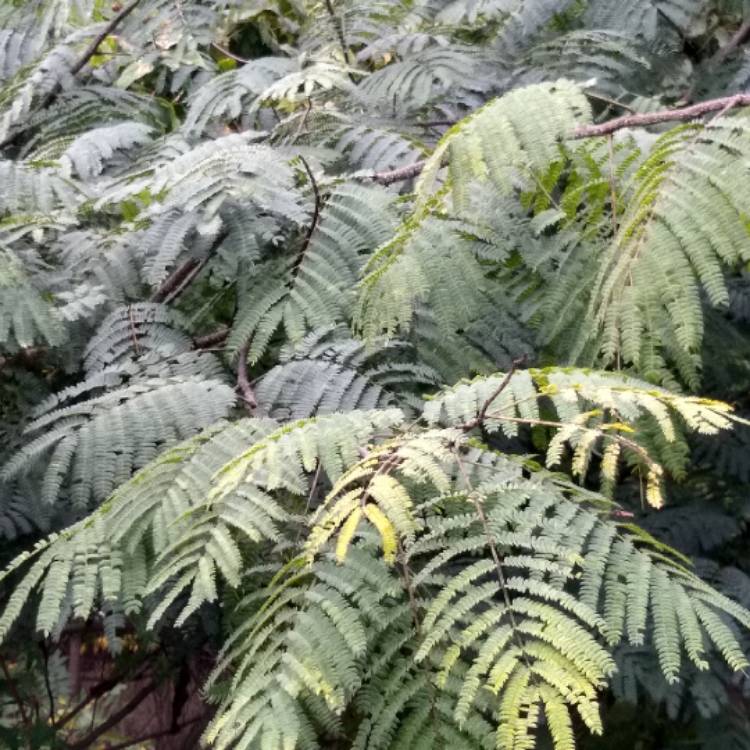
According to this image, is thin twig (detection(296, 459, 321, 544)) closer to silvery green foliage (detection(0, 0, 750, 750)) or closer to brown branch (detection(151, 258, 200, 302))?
silvery green foliage (detection(0, 0, 750, 750))

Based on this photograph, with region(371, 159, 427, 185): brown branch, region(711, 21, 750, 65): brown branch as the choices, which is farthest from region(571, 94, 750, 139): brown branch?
region(711, 21, 750, 65): brown branch

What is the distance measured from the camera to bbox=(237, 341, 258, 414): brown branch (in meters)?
1.69

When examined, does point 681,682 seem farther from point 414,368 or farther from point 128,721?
point 128,721

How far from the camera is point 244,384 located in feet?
5.73

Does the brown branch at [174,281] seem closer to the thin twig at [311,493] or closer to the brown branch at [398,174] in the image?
the brown branch at [398,174]

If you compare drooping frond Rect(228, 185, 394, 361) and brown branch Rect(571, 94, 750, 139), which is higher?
brown branch Rect(571, 94, 750, 139)

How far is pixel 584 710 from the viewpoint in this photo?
1.03 metres

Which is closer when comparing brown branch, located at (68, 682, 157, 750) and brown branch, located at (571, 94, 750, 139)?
brown branch, located at (571, 94, 750, 139)

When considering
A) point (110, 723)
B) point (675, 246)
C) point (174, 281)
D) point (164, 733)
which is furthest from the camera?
point (164, 733)

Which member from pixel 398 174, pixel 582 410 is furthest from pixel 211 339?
pixel 582 410

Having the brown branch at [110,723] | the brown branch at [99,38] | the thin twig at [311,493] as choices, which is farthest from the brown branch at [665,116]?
the brown branch at [110,723]

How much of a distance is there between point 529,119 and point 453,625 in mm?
762

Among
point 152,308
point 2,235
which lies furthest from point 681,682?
point 2,235

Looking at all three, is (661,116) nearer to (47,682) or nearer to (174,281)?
(174,281)
